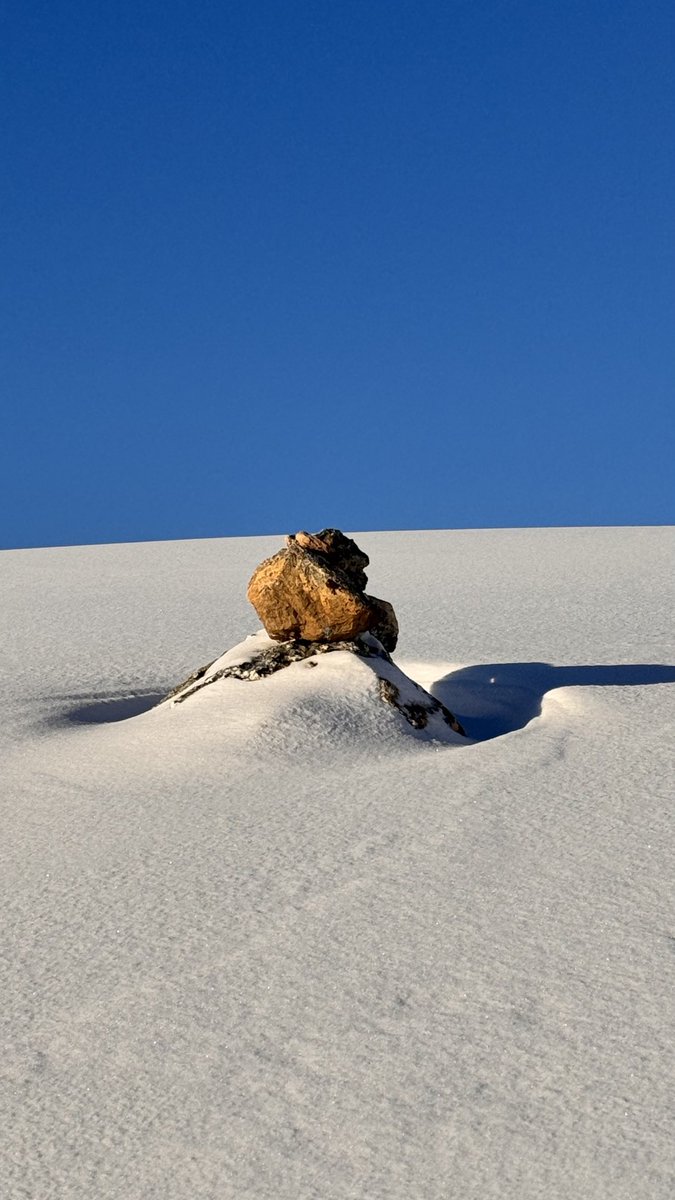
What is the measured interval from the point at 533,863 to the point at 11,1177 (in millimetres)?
1602

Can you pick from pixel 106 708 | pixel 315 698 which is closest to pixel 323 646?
pixel 315 698

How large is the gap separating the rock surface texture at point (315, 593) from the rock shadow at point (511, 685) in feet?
2.08

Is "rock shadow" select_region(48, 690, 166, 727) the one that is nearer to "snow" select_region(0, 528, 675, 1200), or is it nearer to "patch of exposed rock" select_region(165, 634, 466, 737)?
"snow" select_region(0, 528, 675, 1200)

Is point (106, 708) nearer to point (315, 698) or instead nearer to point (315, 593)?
point (315, 593)

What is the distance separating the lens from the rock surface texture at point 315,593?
4.74 metres

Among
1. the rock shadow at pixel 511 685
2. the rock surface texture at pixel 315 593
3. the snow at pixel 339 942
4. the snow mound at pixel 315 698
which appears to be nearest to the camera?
the snow at pixel 339 942

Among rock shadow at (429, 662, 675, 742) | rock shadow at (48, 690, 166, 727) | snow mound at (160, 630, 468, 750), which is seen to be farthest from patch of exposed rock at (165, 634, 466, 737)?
rock shadow at (48, 690, 166, 727)

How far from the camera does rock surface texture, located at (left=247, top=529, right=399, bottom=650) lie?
4742 mm

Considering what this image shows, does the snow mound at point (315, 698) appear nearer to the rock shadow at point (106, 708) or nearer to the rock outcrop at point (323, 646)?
the rock outcrop at point (323, 646)

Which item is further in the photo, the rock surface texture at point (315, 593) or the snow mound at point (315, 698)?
the rock surface texture at point (315, 593)

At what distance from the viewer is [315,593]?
4766 mm

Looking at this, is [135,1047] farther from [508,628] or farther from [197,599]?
[197,599]

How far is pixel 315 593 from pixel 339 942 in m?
2.15

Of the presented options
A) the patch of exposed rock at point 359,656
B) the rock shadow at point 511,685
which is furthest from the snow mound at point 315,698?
the rock shadow at point 511,685
